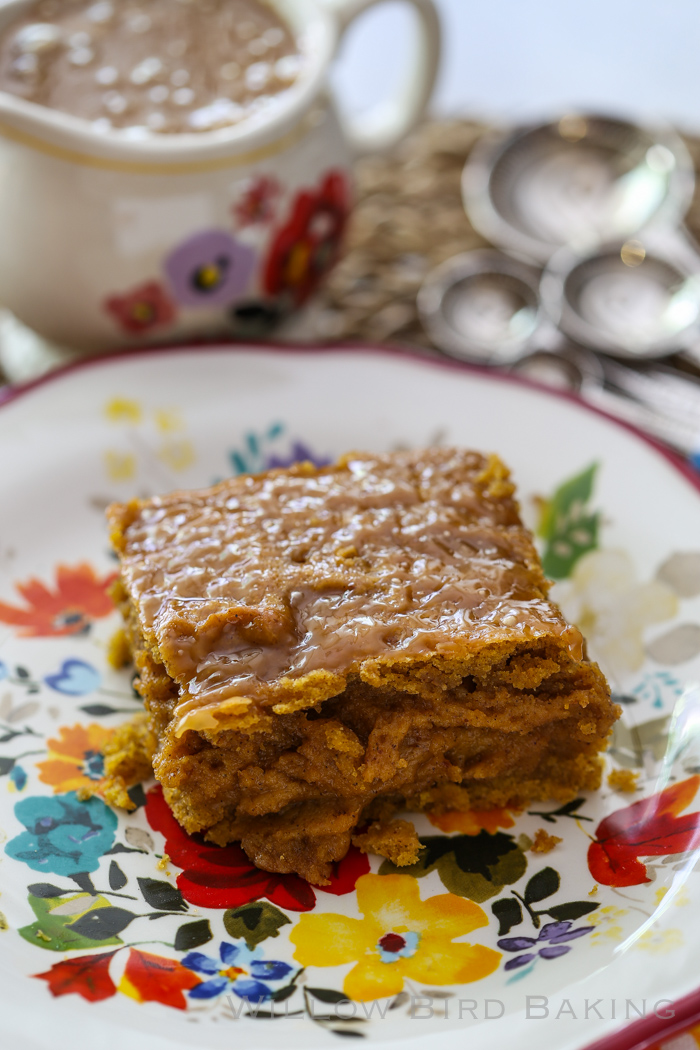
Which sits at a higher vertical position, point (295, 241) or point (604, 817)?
point (295, 241)

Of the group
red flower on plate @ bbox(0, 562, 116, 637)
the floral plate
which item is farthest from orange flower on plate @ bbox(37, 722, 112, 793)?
red flower on plate @ bbox(0, 562, 116, 637)

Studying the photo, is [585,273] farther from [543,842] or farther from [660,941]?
[660,941]

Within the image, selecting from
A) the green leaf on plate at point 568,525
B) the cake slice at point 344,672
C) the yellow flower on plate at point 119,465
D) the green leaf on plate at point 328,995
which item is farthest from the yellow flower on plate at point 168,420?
the green leaf on plate at point 328,995

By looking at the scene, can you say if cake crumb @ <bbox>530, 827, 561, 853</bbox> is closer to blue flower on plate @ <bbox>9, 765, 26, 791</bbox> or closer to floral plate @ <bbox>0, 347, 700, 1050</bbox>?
floral plate @ <bbox>0, 347, 700, 1050</bbox>

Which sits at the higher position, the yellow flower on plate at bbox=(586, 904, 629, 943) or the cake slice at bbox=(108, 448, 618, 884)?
the cake slice at bbox=(108, 448, 618, 884)

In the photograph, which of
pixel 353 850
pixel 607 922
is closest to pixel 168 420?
pixel 353 850

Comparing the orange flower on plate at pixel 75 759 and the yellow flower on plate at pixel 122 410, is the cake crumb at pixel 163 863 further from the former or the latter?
the yellow flower on plate at pixel 122 410

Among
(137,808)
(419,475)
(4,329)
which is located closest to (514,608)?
(419,475)

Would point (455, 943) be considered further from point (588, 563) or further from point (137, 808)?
point (588, 563)
